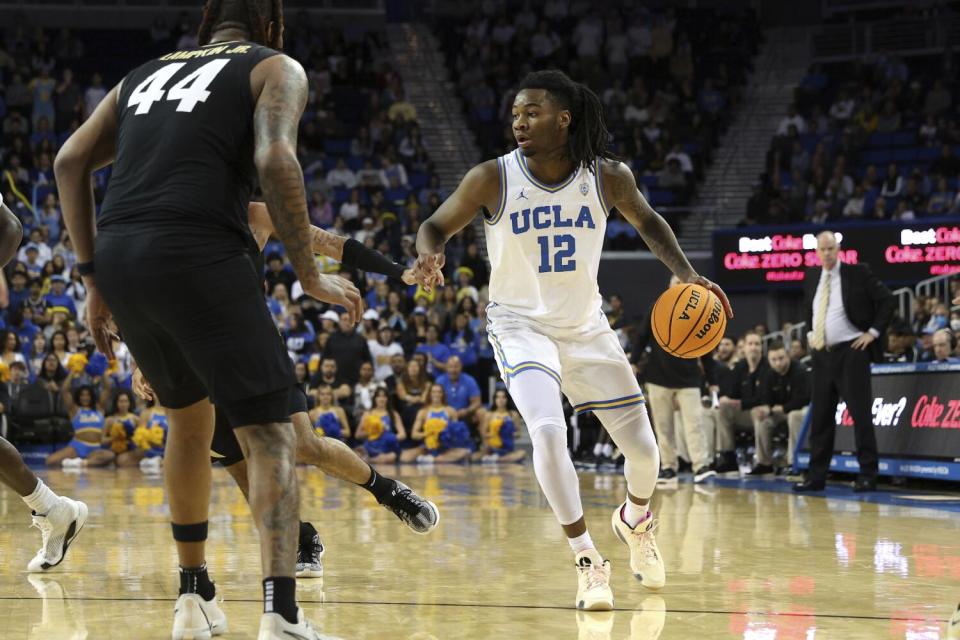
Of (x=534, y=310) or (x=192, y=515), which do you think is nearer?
(x=192, y=515)

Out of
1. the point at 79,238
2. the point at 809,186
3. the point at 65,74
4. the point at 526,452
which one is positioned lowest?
the point at 526,452

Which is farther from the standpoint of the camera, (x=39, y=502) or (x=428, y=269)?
(x=39, y=502)

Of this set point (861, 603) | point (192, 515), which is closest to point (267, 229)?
point (192, 515)

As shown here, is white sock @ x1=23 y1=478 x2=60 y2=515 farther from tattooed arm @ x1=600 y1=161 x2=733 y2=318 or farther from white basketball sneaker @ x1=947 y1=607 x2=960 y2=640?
white basketball sneaker @ x1=947 y1=607 x2=960 y2=640

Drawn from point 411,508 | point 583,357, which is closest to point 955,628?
point 583,357

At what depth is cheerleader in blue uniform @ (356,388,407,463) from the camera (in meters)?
14.5

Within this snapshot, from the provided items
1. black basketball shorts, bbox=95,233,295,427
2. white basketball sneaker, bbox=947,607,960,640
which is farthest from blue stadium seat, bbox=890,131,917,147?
black basketball shorts, bbox=95,233,295,427

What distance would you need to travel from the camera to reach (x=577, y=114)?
523 cm

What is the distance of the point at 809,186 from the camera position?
21328 millimetres

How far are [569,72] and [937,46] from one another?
7206 mm

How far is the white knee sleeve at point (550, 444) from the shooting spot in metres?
4.83

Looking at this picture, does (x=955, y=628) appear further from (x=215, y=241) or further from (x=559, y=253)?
(x=215, y=241)

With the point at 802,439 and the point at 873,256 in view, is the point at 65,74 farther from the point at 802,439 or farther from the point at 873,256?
the point at 802,439

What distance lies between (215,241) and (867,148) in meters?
20.4
